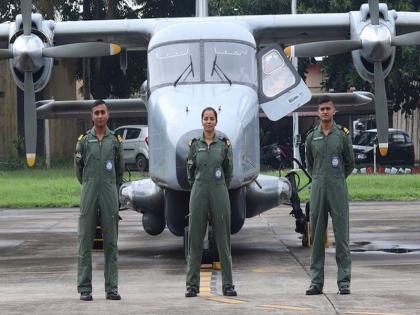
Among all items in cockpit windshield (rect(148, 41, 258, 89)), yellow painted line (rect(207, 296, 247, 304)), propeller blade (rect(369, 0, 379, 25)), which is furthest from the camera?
propeller blade (rect(369, 0, 379, 25))

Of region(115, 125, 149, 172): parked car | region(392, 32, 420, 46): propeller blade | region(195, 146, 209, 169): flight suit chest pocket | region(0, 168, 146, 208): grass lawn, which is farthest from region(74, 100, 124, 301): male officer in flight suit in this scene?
region(115, 125, 149, 172): parked car

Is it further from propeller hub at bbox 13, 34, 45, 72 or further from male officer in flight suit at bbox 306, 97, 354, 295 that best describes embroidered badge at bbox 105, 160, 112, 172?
propeller hub at bbox 13, 34, 45, 72

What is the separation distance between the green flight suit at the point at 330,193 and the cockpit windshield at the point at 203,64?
390 cm

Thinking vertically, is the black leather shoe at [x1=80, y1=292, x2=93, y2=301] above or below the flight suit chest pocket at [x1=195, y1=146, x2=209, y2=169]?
below

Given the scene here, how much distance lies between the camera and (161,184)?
43.5 ft

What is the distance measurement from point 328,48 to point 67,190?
14475 mm

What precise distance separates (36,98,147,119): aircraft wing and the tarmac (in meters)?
2.21

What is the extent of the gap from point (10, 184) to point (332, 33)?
56.4 feet

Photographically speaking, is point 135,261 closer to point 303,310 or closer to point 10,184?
point 303,310

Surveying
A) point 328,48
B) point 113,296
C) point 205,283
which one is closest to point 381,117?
point 328,48

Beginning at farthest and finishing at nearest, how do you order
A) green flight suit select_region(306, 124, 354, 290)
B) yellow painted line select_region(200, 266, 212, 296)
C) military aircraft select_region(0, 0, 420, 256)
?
military aircraft select_region(0, 0, 420, 256) < yellow painted line select_region(200, 266, 212, 296) < green flight suit select_region(306, 124, 354, 290)

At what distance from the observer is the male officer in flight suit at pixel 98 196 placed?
34.5 ft

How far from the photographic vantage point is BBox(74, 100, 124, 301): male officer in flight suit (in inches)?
414

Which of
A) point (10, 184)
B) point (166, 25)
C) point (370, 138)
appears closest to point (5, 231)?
point (166, 25)
